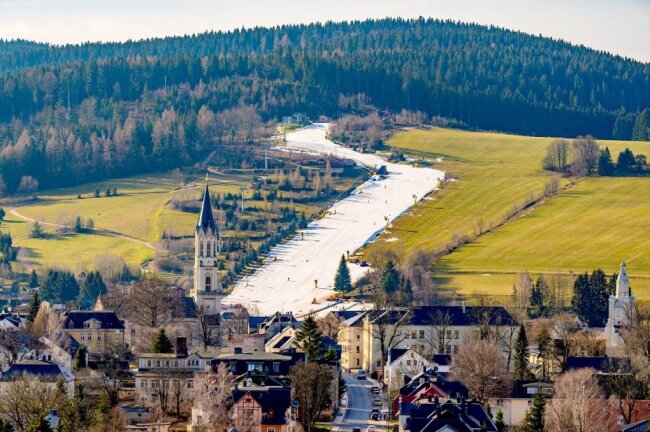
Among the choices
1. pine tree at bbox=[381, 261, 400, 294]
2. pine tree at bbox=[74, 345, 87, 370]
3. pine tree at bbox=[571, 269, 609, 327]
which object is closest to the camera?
pine tree at bbox=[74, 345, 87, 370]

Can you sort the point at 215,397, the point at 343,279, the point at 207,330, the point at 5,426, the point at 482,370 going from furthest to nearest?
the point at 343,279 → the point at 207,330 → the point at 482,370 → the point at 215,397 → the point at 5,426

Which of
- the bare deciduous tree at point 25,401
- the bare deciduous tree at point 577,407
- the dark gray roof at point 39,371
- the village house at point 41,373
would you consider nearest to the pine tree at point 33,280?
the village house at point 41,373

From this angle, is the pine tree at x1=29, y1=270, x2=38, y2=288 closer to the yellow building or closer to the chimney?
the yellow building

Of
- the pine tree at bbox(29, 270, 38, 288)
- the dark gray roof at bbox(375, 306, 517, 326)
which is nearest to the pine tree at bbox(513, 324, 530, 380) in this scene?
the dark gray roof at bbox(375, 306, 517, 326)

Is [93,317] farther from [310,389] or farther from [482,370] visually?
[310,389]

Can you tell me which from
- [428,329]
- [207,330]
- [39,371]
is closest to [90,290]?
[207,330]

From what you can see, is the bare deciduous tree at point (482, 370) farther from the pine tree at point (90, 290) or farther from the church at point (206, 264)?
the pine tree at point (90, 290)
